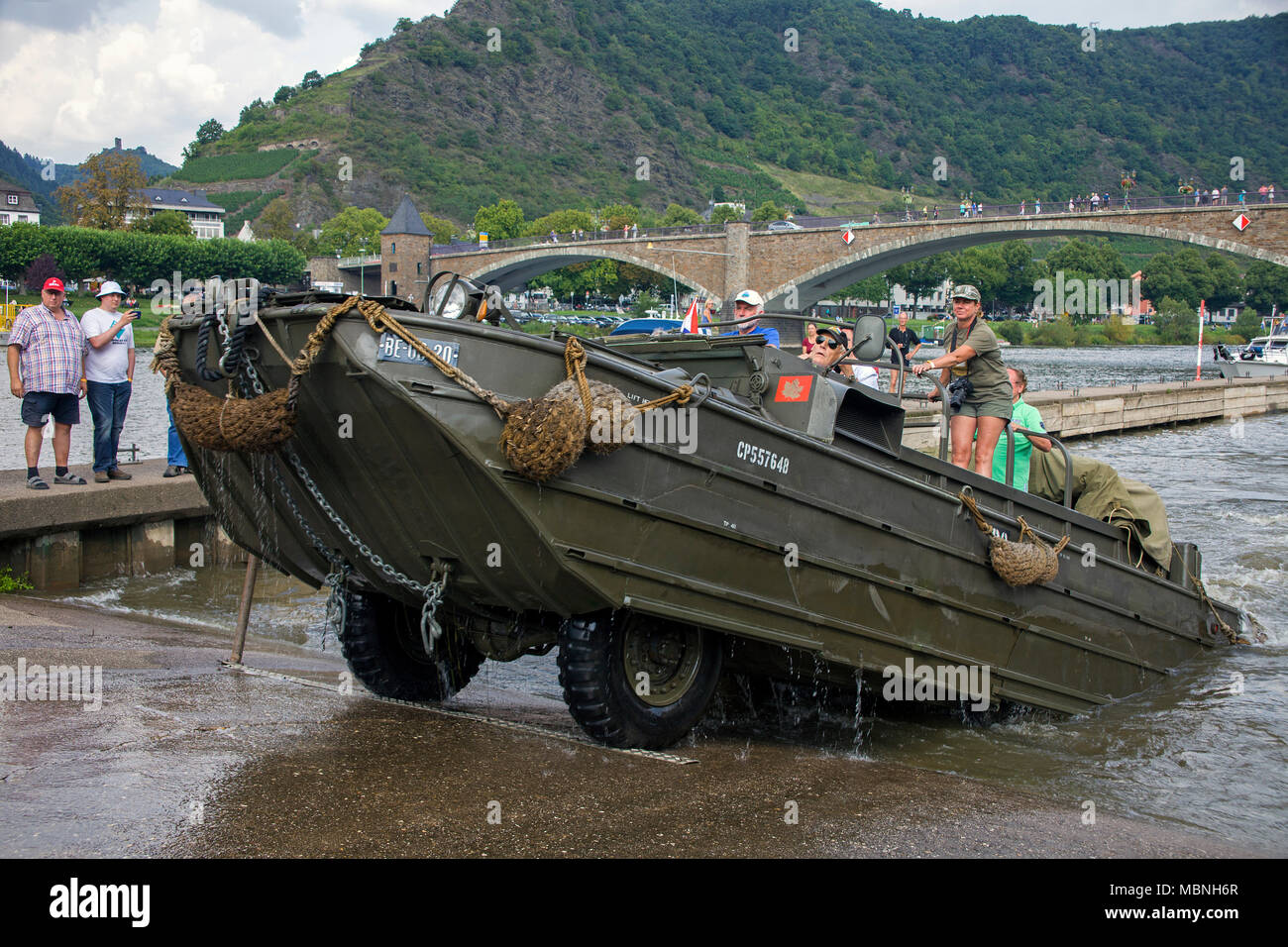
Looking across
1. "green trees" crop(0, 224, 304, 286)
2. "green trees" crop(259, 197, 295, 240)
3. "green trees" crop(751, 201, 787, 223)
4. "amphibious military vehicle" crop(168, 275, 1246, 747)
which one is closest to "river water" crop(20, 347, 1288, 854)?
"amphibious military vehicle" crop(168, 275, 1246, 747)

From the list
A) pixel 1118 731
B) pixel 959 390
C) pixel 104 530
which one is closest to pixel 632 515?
pixel 959 390

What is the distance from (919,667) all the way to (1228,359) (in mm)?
51643

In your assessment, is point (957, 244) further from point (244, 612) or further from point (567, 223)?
point (244, 612)

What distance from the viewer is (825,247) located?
7775 cm

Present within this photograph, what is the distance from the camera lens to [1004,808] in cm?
509

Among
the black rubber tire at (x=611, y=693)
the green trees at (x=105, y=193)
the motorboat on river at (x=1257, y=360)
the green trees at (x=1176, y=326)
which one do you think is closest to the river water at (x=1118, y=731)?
the black rubber tire at (x=611, y=693)

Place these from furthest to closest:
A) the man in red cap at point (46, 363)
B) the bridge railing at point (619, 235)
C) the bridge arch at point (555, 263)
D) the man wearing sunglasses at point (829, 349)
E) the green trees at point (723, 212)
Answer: the green trees at point (723, 212) → the bridge arch at point (555, 263) → the bridge railing at point (619, 235) → the man in red cap at point (46, 363) → the man wearing sunglasses at point (829, 349)

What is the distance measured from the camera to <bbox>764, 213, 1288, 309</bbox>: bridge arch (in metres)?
64.0

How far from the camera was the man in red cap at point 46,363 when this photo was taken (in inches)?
356

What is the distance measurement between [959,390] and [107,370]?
273 inches

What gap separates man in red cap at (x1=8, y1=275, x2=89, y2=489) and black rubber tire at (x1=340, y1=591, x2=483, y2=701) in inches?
162

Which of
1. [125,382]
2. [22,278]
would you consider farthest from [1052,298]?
[125,382]

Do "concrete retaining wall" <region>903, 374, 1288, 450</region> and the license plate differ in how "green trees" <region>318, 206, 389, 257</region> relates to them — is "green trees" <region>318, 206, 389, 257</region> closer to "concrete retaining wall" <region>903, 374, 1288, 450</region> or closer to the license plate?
"concrete retaining wall" <region>903, 374, 1288, 450</region>

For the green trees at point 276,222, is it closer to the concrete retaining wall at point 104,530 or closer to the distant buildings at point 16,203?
the distant buildings at point 16,203
